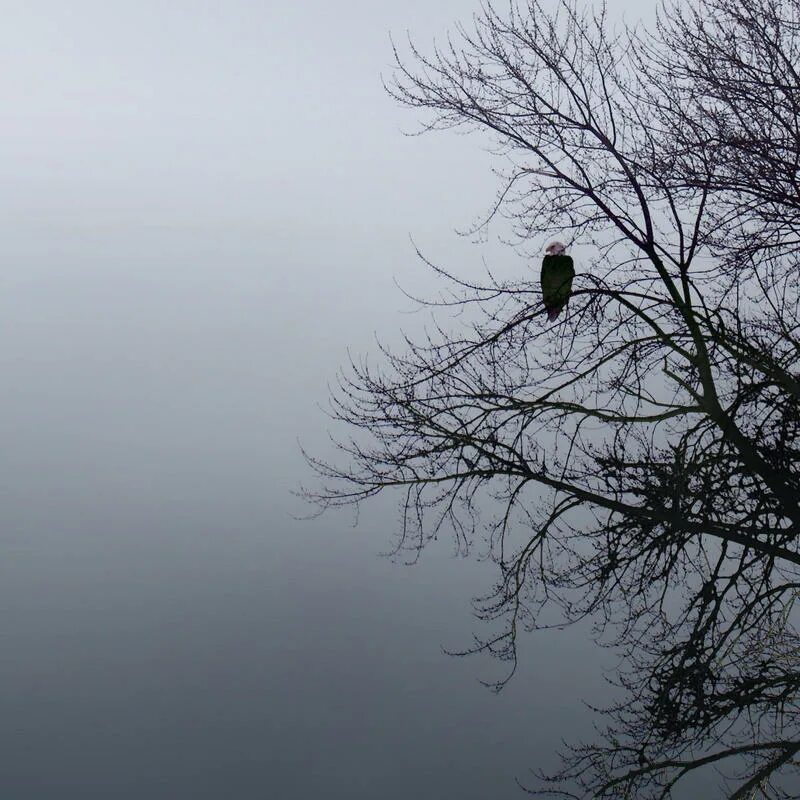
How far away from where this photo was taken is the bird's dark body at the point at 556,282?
8406 mm

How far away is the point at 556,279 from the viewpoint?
840cm

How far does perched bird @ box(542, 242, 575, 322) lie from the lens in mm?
8406

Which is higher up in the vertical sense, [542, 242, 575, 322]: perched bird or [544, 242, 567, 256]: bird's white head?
[544, 242, 567, 256]: bird's white head

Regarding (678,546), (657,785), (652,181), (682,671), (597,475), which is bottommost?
(657,785)

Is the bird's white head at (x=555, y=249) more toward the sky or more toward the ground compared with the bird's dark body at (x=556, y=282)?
more toward the sky

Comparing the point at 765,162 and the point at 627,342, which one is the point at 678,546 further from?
the point at 765,162

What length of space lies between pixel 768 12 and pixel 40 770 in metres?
8.30

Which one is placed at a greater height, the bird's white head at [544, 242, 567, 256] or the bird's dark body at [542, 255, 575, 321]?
the bird's white head at [544, 242, 567, 256]

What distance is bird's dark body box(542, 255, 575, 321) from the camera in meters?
8.41

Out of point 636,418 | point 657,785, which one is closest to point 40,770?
point 657,785

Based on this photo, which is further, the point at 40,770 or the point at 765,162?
the point at 40,770

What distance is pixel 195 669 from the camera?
34.1ft

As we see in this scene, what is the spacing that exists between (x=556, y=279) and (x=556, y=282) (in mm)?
25

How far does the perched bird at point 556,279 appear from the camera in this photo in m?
8.41
